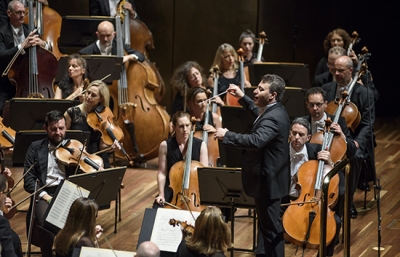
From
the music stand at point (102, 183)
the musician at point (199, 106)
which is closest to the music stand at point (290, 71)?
the musician at point (199, 106)

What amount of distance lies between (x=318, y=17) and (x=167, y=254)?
5686mm

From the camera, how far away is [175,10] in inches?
Result: 368

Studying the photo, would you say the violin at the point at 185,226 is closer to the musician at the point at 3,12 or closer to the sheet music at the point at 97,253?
the sheet music at the point at 97,253

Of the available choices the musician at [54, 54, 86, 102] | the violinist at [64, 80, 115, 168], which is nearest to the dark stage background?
the musician at [54, 54, 86, 102]

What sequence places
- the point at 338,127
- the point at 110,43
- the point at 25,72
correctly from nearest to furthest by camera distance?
the point at 338,127 → the point at 25,72 → the point at 110,43

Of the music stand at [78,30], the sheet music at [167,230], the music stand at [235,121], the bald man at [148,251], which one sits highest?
the music stand at [78,30]

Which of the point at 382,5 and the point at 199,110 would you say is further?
the point at 382,5

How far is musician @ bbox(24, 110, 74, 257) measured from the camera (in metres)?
5.03

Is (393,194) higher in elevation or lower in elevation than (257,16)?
lower

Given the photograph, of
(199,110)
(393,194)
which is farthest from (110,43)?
(393,194)

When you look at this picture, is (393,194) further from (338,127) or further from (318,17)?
(318,17)

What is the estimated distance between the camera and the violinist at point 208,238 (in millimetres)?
3791

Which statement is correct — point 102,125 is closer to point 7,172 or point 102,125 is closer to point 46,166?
point 46,166

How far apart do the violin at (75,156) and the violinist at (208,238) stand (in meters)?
1.44
